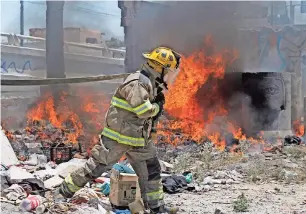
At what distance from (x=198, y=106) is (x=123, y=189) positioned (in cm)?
705

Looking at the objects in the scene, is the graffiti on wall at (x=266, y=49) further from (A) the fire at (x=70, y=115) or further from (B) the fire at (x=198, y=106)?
(A) the fire at (x=70, y=115)

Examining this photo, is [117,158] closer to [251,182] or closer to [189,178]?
[189,178]

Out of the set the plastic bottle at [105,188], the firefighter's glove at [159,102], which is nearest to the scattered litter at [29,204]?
the plastic bottle at [105,188]

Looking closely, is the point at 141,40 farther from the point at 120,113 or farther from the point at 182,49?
the point at 120,113

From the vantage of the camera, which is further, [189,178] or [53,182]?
[189,178]

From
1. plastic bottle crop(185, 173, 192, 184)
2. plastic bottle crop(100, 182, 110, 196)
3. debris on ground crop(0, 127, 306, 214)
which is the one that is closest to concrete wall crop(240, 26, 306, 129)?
debris on ground crop(0, 127, 306, 214)

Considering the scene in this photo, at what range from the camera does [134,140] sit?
4977 mm

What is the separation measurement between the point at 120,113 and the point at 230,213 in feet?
5.35

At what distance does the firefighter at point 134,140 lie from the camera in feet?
16.4

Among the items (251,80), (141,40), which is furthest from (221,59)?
(141,40)

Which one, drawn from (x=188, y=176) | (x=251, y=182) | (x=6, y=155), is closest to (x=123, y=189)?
(x=188, y=176)

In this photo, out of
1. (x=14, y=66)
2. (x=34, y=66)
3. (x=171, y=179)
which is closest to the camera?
(x=171, y=179)

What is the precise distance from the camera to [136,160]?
5078mm

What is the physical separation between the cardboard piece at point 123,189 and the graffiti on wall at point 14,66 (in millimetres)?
14252
